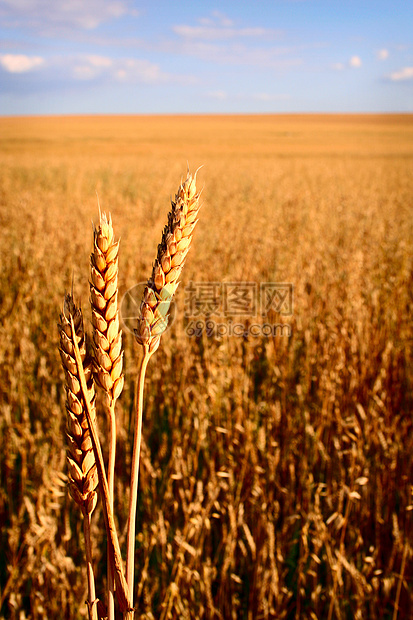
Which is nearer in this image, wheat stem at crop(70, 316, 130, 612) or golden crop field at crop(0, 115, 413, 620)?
wheat stem at crop(70, 316, 130, 612)

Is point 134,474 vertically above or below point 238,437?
above

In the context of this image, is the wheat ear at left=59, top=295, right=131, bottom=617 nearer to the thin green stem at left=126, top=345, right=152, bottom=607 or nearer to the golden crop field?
the thin green stem at left=126, top=345, right=152, bottom=607

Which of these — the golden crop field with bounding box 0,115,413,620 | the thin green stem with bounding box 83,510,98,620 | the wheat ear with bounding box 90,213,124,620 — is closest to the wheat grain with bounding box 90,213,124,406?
the wheat ear with bounding box 90,213,124,620

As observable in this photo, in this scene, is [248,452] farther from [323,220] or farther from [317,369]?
[323,220]

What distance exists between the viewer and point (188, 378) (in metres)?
2.32

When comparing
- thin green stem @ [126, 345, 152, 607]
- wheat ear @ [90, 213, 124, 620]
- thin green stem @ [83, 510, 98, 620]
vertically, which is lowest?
thin green stem @ [83, 510, 98, 620]

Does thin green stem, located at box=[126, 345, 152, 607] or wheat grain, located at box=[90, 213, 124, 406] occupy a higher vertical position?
wheat grain, located at box=[90, 213, 124, 406]

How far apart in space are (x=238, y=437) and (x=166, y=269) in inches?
66.4

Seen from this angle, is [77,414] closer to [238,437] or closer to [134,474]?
[134,474]

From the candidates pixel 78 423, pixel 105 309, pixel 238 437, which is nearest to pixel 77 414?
pixel 78 423

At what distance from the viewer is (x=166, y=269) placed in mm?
429

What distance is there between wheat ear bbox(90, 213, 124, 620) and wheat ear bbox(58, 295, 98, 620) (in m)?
0.02

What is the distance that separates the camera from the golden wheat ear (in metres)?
0.42

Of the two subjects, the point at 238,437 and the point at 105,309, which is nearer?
the point at 105,309
